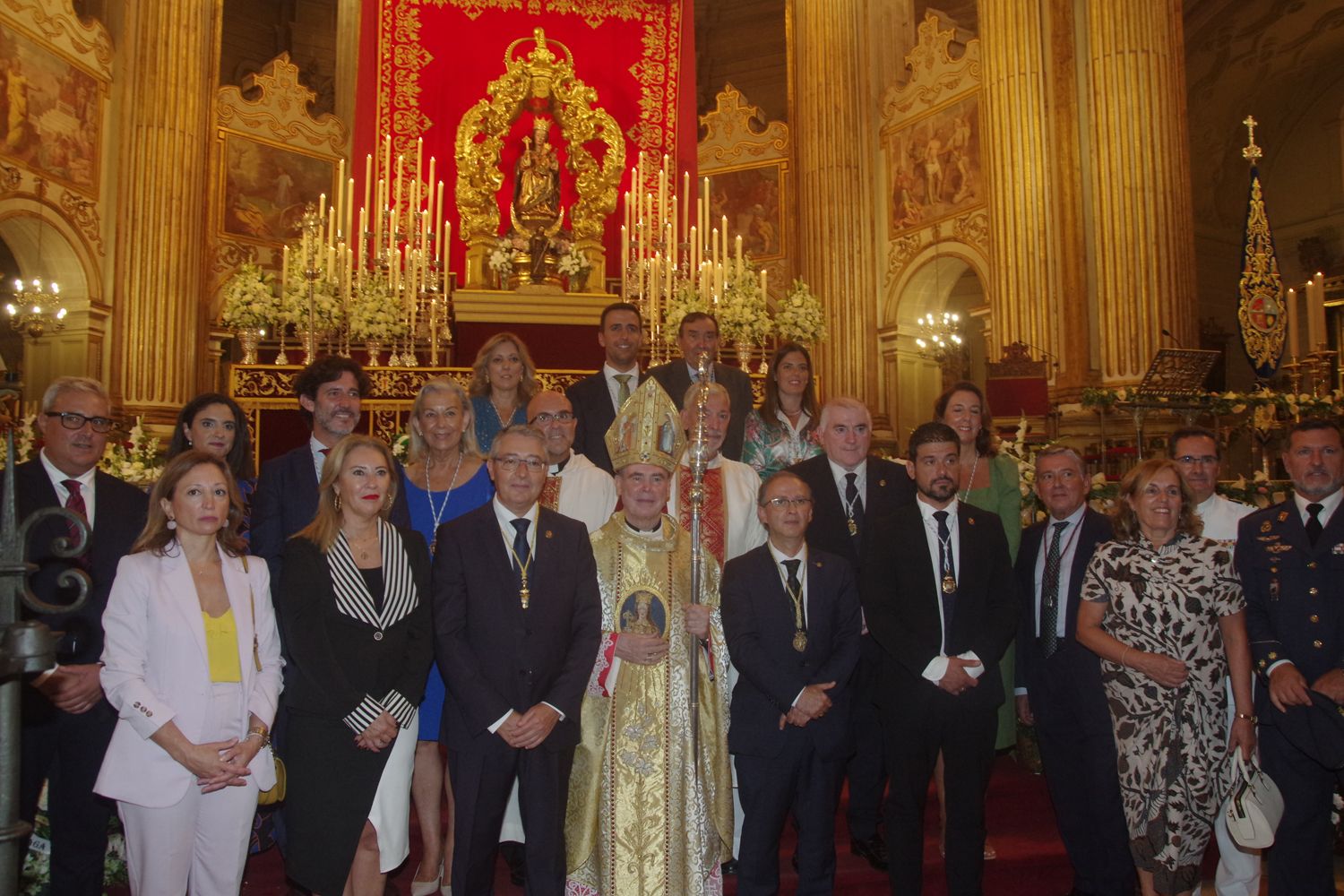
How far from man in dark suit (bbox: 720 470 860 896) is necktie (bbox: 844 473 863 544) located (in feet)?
1.61

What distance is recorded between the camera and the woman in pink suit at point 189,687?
2.89 m

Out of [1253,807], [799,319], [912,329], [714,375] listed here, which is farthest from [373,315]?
[912,329]

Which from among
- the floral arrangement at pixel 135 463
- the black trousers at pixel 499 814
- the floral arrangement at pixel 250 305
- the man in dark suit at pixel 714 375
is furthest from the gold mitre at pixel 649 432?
the floral arrangement at pixel 250 305

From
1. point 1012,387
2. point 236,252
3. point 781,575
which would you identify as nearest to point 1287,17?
point 1012,387

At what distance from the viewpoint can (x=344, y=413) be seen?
3947mm

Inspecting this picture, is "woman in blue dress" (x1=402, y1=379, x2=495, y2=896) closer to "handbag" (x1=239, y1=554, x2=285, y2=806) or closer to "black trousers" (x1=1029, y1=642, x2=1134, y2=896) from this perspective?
"handbag" (x1=239, y1=554, x2=285, y2=806)

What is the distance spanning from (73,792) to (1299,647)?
404cm

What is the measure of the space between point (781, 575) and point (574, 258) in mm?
7502

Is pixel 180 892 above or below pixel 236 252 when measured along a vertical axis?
below

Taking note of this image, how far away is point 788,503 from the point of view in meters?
3.65

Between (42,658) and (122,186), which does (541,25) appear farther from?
(42,658)

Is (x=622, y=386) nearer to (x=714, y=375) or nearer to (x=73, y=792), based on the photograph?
(x=714, y=375)

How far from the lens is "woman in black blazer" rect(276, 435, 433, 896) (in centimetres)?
311

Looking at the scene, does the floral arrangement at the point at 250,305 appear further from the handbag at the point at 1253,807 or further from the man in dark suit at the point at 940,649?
the handbag at the point at 1253,807
